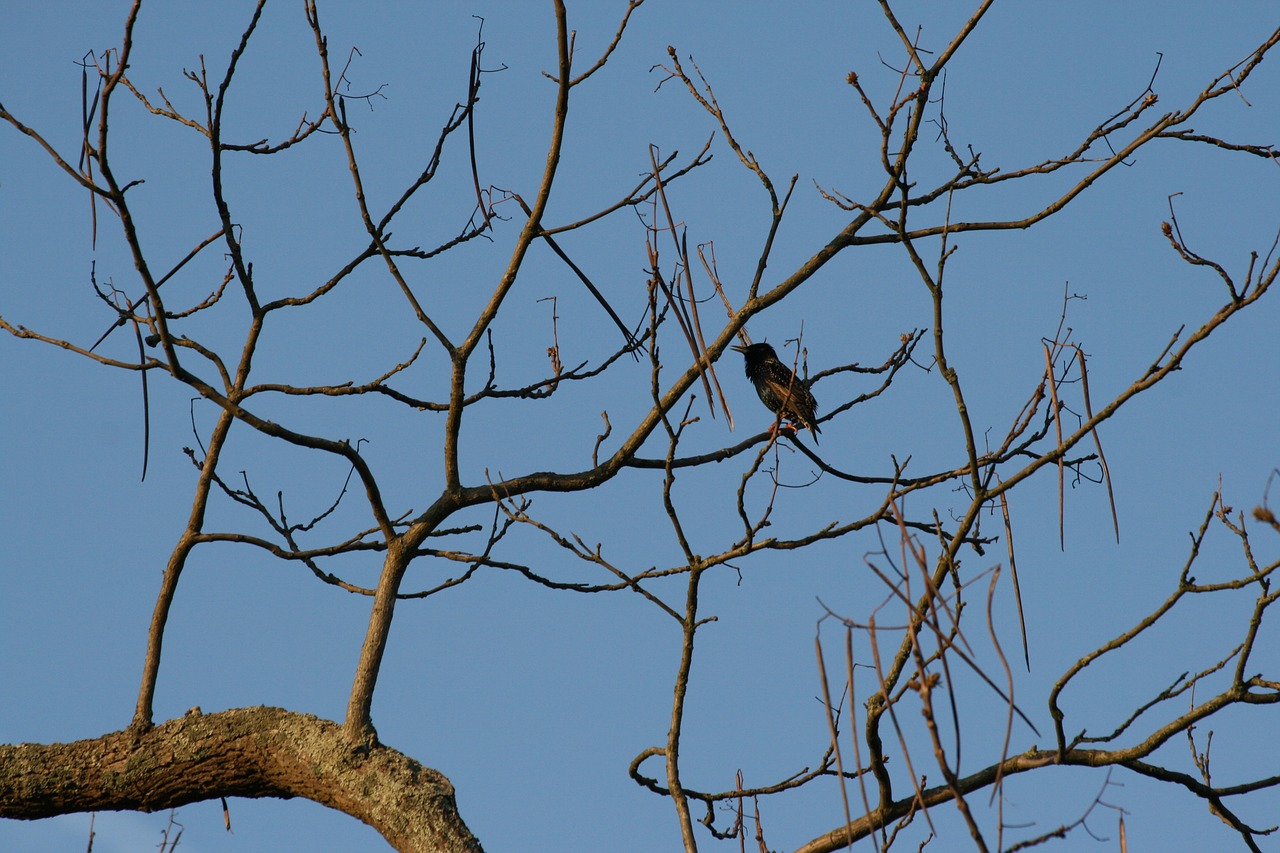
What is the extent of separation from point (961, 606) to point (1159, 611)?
0.41 meters

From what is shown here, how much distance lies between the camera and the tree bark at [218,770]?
3.01m

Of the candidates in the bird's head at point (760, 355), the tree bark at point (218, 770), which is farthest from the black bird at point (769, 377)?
the tree bark at point (218, 770)

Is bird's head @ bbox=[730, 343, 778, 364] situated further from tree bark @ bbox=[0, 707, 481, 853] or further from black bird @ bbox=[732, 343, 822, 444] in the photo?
tree bark @ bbox=[0, 707, 481, 853]

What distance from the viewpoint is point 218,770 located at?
323 cm

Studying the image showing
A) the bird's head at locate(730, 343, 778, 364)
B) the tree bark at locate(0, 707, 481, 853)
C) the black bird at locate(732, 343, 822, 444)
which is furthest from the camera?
the bird's head at locate(730, 343, 778, 364)

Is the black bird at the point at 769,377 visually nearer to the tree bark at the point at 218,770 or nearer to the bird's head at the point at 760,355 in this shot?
the bird's head at the point at 760,355

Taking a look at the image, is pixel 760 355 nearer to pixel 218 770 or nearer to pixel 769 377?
pixel 769 377

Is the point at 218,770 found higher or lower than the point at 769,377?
lower

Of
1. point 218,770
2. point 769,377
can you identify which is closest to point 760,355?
point 769,377

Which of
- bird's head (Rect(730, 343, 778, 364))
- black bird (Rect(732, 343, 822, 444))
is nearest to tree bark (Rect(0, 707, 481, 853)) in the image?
black bird (Rect(732, 343, 822, 444))

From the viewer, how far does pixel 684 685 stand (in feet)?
10.1

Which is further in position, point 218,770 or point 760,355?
point 760,355

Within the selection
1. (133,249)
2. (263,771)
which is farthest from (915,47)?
(263,771)

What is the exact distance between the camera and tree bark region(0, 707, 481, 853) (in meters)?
3.01
